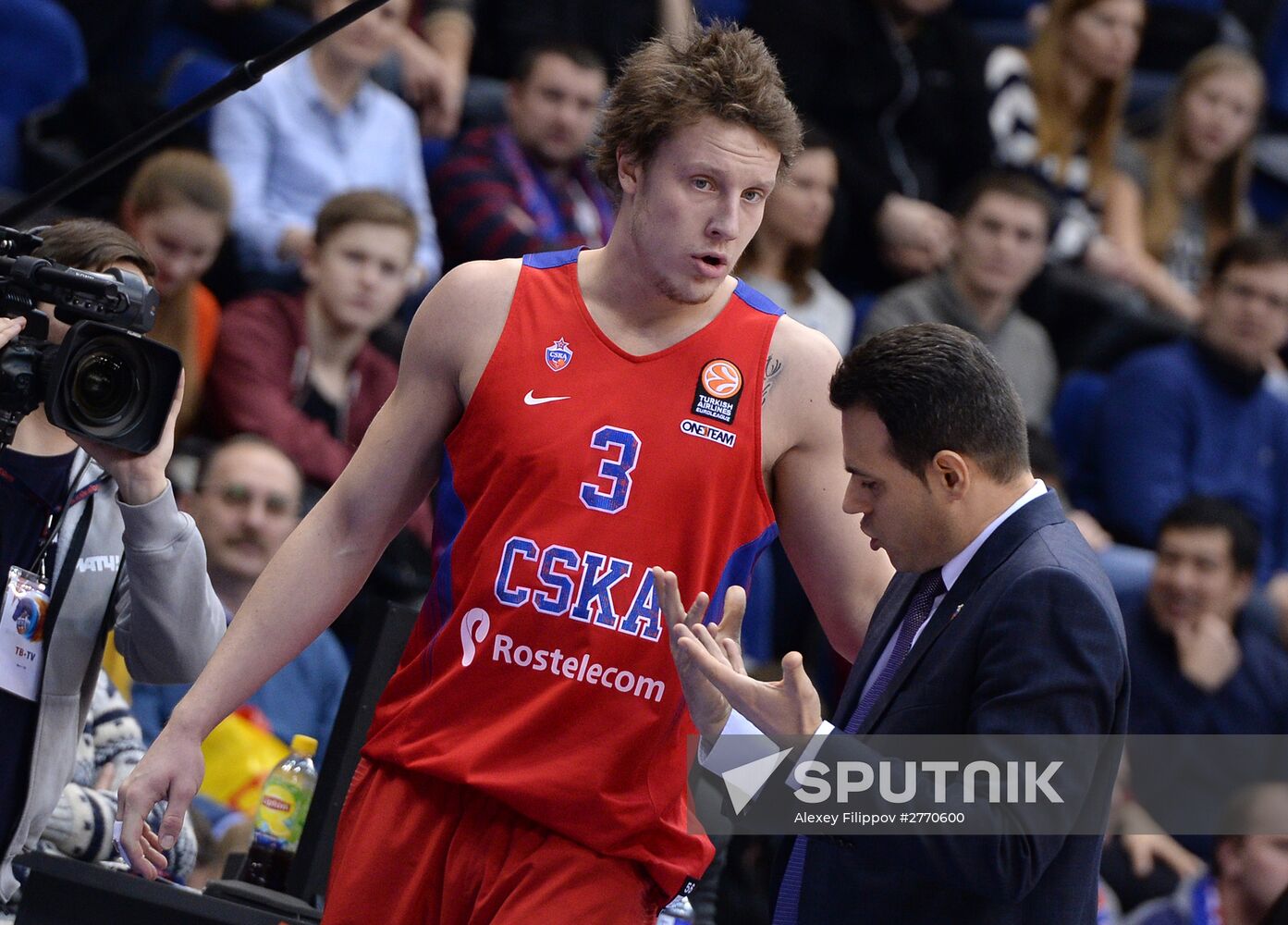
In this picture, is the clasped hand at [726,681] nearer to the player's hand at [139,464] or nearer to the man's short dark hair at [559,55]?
the player's hand at [139,464]

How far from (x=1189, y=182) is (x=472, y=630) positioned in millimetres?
6460

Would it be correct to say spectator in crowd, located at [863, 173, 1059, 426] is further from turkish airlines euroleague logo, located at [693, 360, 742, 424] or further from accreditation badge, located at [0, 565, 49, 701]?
accreditation badge, located at [0, 565, 49, 701]

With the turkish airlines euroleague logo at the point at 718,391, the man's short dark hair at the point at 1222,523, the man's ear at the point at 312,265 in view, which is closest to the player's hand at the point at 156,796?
the turkish airlines euroleague logo at the point at 718,391

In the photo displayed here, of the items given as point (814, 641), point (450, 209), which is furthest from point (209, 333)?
point (814, 641)

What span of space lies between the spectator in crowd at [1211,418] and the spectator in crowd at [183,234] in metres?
3.50

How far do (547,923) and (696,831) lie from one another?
1.19 feet

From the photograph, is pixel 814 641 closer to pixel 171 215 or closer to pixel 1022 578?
pixel 171 215

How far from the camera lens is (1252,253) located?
703cm

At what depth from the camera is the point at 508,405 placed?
2883 mm

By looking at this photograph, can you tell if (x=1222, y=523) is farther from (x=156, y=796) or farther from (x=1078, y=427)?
(x=156, y=796)

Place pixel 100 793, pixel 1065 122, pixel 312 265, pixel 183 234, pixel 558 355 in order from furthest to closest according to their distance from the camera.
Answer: pixel 1065 122 < pixel 312 265 < pixel 183 234 < pixel 100 793 < pixel 558 355

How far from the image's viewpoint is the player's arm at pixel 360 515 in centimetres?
293

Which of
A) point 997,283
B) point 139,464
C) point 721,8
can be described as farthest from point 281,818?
point 721,8

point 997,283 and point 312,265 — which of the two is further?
point 997,283
